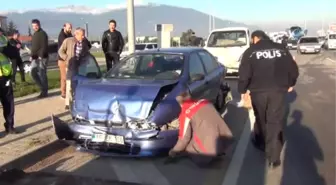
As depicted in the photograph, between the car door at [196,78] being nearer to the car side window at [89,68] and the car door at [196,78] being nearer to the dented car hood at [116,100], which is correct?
the dented car hood at [116,100]

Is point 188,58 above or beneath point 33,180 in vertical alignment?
above

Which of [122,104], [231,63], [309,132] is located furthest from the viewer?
[231,63]

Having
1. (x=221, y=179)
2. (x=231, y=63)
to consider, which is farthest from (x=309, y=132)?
(x=231, y=63)

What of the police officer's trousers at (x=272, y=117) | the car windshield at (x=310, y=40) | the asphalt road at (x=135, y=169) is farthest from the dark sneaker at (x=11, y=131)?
the car windshield at (x=310, y=40)

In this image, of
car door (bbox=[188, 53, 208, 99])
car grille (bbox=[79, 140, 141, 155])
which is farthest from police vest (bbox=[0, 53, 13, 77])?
car door (bbox=[188, 53, 208, 99])

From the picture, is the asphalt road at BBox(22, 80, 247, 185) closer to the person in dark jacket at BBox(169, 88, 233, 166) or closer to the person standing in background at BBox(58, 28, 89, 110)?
the person in dark jacket at BBox(169, 88, 233, 166)

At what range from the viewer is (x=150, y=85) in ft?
20.5

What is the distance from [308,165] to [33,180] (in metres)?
3.40

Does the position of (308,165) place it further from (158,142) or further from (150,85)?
(150,85)

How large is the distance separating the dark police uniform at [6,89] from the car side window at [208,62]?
11.2ft

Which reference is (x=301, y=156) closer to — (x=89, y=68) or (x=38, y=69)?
(x=89, y=68)

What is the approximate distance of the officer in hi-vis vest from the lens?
22.1ft

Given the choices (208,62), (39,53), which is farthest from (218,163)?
(39,53)

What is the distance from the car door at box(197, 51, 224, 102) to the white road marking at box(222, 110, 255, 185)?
88cm
